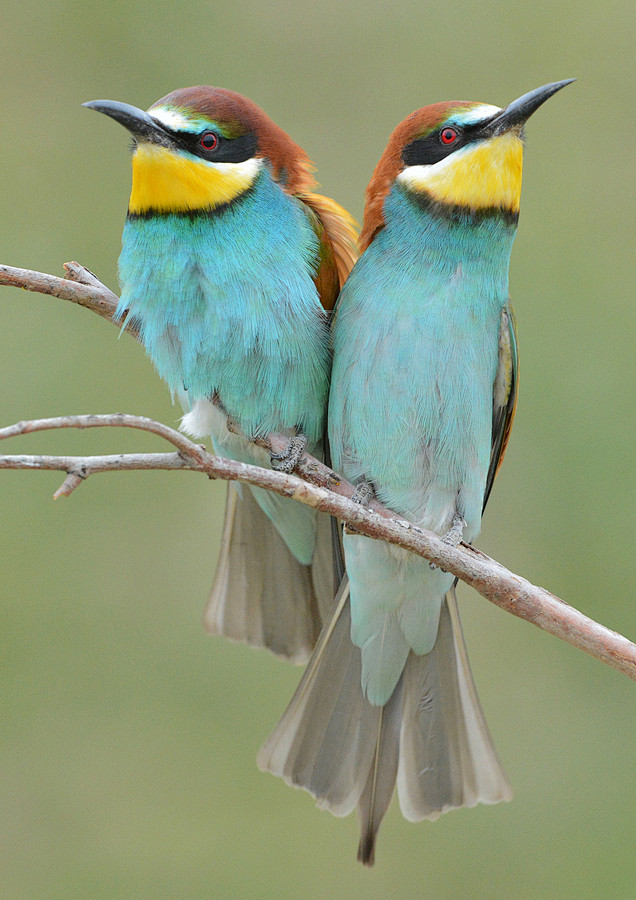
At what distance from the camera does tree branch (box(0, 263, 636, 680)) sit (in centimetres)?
84

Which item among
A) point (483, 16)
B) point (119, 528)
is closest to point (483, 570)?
point (119, 528)

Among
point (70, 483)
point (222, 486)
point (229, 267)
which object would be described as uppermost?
point (229, 267)

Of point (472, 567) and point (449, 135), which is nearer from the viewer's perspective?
point (472, 567)

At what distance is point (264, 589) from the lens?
4.46 ft

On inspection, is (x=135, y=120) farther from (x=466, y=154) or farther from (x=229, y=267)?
(x=466, y=154)

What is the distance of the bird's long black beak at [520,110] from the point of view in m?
1.11

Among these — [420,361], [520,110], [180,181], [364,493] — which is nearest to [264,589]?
[364,493]

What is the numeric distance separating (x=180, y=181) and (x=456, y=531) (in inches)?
19.2

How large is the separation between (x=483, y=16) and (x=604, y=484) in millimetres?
1000

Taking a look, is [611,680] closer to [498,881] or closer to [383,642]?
[498,881]

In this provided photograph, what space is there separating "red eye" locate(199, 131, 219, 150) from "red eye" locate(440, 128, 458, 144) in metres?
→ 0.25

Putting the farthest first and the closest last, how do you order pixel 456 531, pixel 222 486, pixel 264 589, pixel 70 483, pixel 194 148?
pixel 222 486 → pixel 264 589 → pixel 456 531 → pixel 194 148 → pixel 70 483

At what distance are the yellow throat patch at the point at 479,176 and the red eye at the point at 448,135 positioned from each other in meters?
0.02

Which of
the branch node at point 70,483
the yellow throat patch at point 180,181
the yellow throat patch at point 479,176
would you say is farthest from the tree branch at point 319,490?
the yellow throat patch at point 479,176
